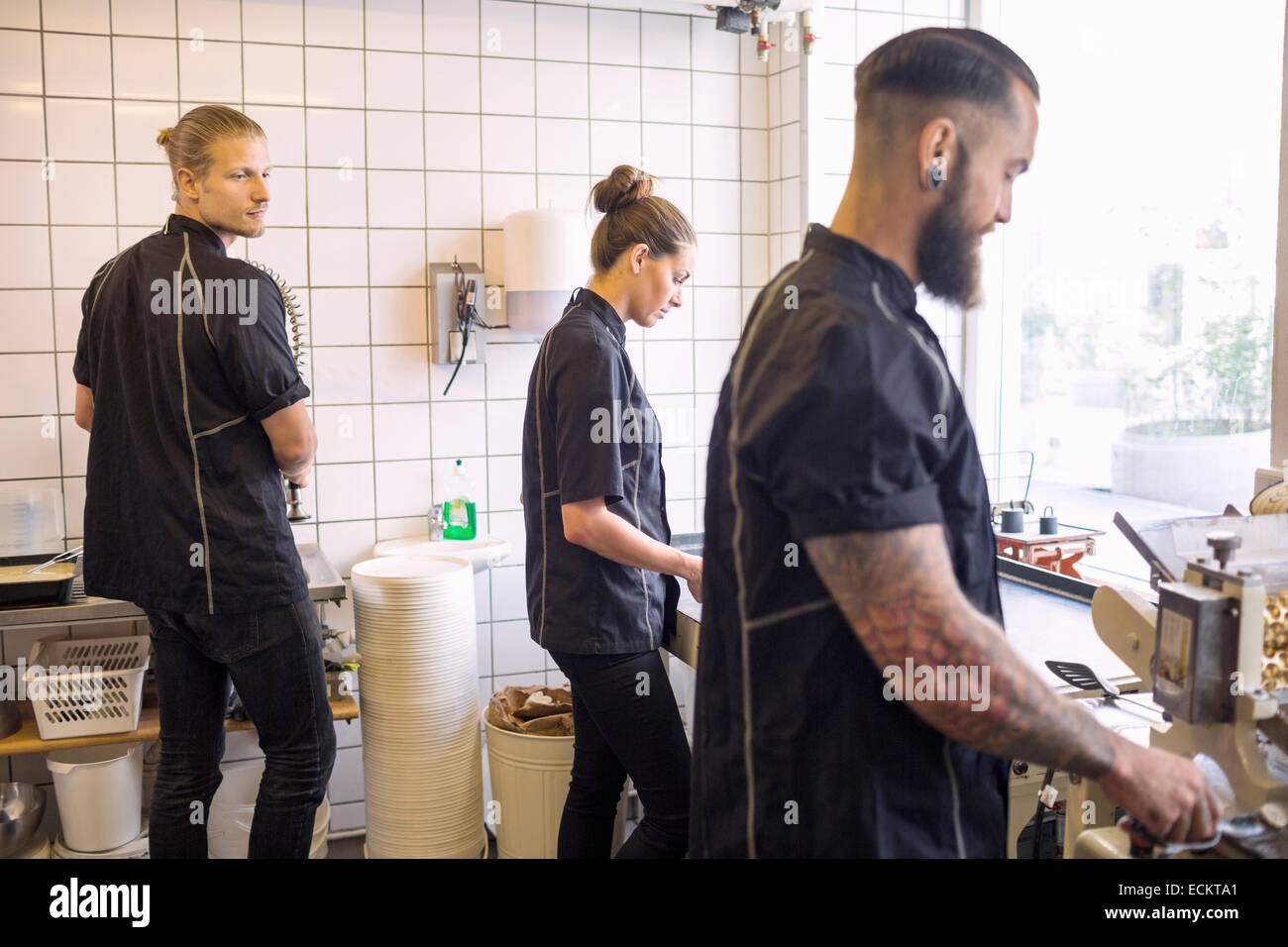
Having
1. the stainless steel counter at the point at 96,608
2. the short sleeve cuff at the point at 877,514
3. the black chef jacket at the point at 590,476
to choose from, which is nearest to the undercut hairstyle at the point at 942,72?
the short sleeve cuff at the point at 877,514

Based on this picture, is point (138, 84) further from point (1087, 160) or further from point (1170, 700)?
point (1170, 700)

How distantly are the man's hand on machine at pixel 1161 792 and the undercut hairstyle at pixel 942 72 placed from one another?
24.3 inches

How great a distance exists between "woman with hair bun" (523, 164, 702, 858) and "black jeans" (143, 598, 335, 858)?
436 mm

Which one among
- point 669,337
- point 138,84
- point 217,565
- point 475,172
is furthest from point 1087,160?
point 138,84

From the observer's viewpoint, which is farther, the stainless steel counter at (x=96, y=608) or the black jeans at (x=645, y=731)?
the stainless steel counter at (x=96, y=608)

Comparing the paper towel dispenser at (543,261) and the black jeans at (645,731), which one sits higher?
the paper towel dispenser at (543,261)

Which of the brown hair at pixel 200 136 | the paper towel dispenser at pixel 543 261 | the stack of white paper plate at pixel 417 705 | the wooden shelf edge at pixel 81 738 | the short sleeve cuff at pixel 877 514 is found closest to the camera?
the short sleeve cuff at pixel 877 514

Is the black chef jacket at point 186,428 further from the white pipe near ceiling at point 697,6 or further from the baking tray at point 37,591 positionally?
the white pipe near ceiling at point 697,6

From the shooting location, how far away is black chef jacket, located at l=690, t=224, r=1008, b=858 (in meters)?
0.94

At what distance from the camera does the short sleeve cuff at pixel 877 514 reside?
3.03 ft

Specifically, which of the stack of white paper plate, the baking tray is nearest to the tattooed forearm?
the stack of white paper plate

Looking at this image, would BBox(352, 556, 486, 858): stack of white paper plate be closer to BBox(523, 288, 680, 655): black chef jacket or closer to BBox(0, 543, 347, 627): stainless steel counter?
BBox(0, 543, 347, 627): stainless steel counter

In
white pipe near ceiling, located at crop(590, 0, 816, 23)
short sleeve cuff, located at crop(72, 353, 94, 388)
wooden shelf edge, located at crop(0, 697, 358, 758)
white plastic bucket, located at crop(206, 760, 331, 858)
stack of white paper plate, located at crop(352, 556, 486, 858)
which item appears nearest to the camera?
short sleeve cuff, located at crop(72, 353, 94, 388)

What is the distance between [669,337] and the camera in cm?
324
